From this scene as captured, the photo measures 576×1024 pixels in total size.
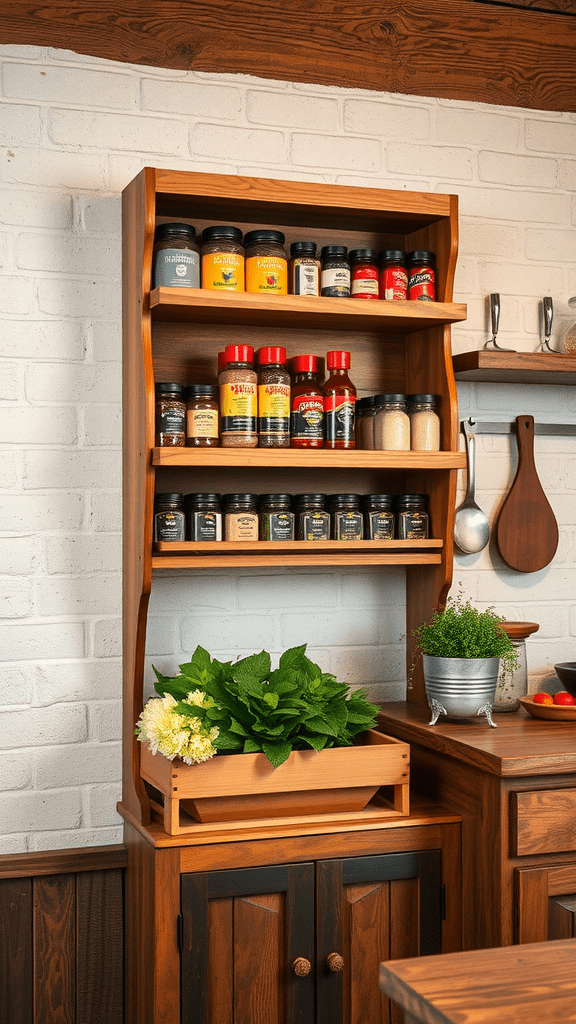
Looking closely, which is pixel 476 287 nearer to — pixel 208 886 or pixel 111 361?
pixel 111 361

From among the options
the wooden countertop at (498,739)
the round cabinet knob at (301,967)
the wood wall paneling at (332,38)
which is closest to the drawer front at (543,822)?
the wooden countertop at (498,739)

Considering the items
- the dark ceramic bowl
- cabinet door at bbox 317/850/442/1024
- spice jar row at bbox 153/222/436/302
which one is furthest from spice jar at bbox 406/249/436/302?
cabinet door at bbox 317/850/442/1024

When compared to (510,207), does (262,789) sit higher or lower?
lower

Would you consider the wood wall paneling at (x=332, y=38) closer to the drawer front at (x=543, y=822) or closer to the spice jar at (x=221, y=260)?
the spice jar at (x=221, y=260)

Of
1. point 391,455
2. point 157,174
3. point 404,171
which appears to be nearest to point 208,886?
point 391,455

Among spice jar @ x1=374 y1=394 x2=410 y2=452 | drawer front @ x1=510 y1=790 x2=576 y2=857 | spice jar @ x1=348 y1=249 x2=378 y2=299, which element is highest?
spice jar @ x1=348 y1=249 x2=378 y2=299

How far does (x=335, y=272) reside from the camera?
2.20 meters

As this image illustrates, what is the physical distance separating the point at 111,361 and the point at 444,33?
105 cm

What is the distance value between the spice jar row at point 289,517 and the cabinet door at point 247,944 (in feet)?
2.22

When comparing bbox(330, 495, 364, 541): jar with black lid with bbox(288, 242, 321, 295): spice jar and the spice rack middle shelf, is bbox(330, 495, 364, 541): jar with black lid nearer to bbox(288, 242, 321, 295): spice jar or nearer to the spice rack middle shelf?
the spice rack middle shelf

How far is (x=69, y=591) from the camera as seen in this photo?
2229 millimetres

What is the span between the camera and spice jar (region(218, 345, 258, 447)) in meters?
→ 2.10

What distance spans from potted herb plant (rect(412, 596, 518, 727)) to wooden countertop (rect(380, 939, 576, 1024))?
967 millimetres

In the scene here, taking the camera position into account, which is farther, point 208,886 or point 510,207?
point 510,207
